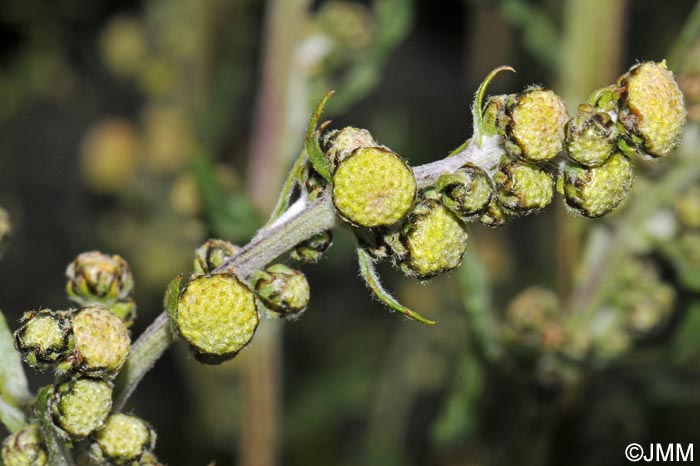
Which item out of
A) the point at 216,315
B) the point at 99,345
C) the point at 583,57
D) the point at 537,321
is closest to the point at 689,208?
the point at 537,321

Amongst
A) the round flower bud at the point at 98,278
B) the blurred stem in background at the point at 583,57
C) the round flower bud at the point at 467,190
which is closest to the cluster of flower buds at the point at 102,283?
the round flower bud at the point at 98,278

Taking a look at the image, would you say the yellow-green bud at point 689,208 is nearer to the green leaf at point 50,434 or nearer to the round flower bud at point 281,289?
the round flower bud at point 281,289

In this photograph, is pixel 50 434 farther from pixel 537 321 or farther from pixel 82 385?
pixel 537 321

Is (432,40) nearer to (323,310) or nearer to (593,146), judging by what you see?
(323,310)

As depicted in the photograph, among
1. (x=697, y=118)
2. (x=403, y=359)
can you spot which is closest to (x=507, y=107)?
(x=697, y=118)

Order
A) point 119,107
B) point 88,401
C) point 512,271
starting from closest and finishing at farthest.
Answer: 1. point 88,401
2. point 512,271
3. point 119,107

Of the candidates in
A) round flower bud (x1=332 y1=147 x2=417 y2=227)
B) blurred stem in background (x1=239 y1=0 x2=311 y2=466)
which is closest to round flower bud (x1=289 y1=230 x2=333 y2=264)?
round flower bud (x1=332 y1=147 x2=417 y2=227)

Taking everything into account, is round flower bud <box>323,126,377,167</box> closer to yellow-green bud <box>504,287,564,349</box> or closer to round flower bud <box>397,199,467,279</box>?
round flower bud <box>397,199,467,279</box>

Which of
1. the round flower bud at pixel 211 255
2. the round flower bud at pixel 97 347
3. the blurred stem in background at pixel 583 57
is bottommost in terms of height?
the round flower bud at pixel 97 347
